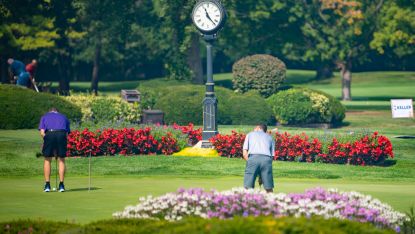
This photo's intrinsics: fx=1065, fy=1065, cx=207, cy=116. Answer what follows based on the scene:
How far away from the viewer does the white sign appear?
36000mm

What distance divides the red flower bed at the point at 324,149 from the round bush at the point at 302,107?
1265 centimetres

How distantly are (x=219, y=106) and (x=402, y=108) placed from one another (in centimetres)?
885

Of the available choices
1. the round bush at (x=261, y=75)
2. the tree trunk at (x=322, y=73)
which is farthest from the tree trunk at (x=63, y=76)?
the tree trunk at (x=322, y=73)

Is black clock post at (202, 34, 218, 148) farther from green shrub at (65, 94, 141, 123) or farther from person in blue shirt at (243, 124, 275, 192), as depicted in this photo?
person in blue shirt at (243, 124, 275, 192)

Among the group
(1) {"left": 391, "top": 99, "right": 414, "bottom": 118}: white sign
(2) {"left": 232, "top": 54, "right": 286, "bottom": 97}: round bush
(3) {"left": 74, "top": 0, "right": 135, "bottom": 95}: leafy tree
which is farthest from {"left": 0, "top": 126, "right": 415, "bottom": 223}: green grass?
(3) {"left": 74, "top": 0, "right": 135, "bottom": 95}: leafy tree

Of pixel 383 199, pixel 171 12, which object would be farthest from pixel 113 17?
pixel 383 199

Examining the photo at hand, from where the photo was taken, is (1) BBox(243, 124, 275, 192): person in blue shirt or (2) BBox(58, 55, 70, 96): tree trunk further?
(2) BBox(58, 55, 70, 96): tree trunk

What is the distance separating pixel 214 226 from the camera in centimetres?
1127

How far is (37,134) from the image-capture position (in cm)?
3575

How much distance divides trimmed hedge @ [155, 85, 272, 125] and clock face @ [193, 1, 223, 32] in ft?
30.1

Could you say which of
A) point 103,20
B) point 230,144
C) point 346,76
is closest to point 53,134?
point 230,144

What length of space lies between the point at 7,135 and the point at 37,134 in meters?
1.05

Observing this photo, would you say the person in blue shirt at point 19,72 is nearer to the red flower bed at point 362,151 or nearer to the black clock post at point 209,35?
the black clock post at point 209,35

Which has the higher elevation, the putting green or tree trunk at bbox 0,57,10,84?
tree trunk at bbox 0,57,10,84
